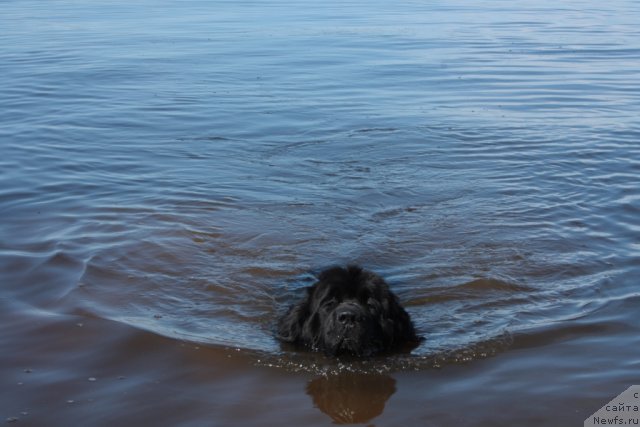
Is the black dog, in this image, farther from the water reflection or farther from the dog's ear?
the water reflection

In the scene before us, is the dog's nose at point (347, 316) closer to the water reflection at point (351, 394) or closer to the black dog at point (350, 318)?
the black dog at point (350, 318)

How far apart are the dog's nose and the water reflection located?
13.8 inches

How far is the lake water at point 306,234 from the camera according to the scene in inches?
232

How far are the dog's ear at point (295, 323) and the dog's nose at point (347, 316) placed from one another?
0.45 m

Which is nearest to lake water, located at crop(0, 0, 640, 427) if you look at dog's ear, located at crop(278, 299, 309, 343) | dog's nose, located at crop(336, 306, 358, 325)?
dog's ear, located at crop(278, 299, 309, 343)

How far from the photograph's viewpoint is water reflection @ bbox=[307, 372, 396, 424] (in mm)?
5660

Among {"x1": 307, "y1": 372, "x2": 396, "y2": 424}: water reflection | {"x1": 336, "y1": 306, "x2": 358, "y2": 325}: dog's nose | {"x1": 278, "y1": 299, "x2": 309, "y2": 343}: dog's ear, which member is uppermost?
{"x1": 336, "y1": 306, "x2": 358, "y2": 325}: dog's nose

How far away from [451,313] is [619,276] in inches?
61.3

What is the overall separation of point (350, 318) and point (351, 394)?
53cm

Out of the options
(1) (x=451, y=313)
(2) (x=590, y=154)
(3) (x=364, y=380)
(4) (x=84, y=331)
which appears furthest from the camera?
(2) (x=590, y=154)

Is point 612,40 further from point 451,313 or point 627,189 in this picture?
point 451,313

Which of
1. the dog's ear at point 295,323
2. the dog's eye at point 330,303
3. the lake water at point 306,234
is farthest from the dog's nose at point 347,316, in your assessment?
the dog's ear at point 295,323

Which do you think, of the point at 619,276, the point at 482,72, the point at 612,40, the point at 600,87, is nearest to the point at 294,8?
the point at 612,40

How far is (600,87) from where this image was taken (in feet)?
57.0
